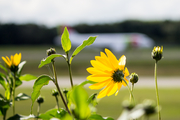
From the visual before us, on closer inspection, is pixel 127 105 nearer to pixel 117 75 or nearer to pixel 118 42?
pixel 117 75

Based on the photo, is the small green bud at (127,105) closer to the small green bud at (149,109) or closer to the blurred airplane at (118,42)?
the small green bud at (149,109)

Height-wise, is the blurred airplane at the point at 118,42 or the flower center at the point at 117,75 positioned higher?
the blurred airplane at the point at 118,42

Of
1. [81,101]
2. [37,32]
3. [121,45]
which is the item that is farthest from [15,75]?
[37,32]

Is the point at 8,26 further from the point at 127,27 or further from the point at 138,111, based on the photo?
the point at 138,111

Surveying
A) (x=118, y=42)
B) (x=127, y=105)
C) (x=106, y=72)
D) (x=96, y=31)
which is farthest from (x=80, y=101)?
(x=96, y=31)

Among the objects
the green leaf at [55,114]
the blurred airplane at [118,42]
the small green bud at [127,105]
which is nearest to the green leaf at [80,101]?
the small green bud at [127,105]

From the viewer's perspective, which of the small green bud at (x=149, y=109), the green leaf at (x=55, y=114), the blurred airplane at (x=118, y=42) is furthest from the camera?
the blurred airplane at (x=118, y=42)

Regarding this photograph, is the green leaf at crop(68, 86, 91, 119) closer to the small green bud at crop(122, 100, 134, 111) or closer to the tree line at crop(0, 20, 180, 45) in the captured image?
the small green bud at crop(122, 100, 134, 111)
